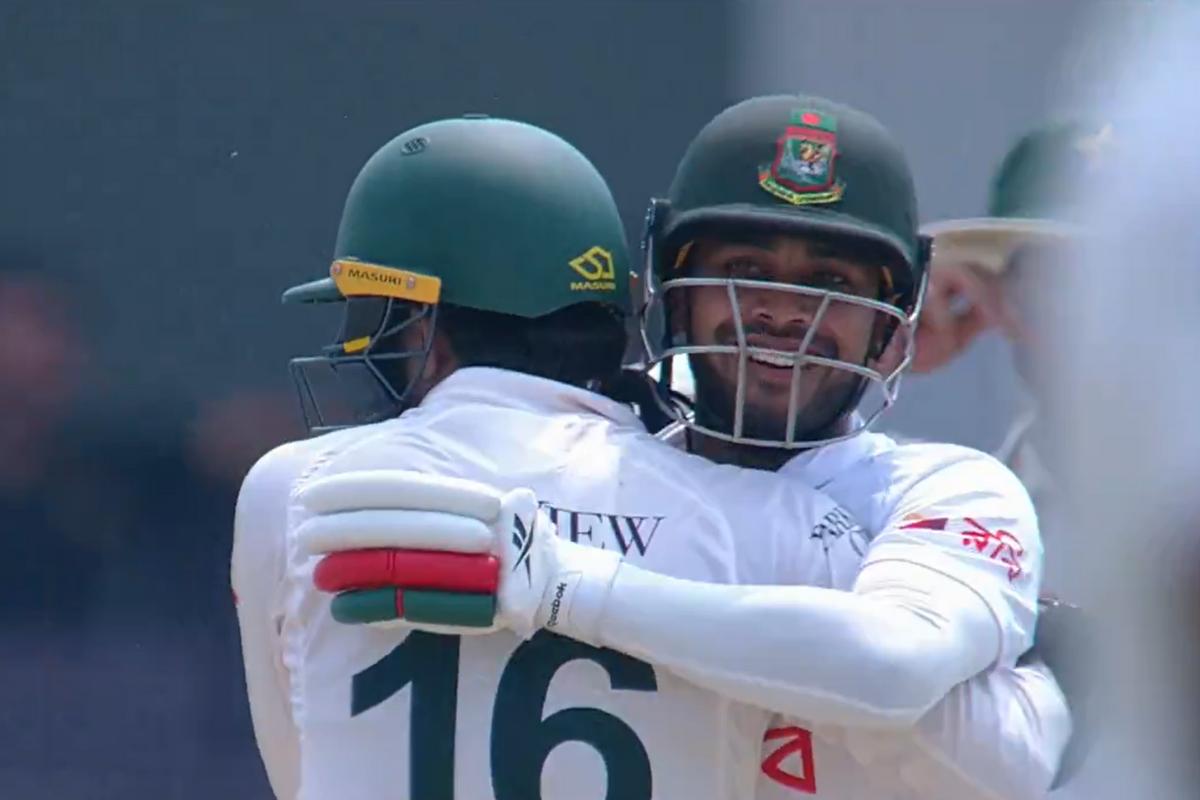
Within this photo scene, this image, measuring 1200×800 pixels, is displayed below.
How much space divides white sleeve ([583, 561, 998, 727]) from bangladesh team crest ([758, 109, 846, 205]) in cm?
41

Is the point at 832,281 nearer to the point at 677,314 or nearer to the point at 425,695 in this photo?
the point at 677,314

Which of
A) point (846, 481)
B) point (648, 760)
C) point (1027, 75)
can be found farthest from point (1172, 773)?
point (1027, 75)

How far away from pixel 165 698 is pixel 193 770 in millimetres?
105

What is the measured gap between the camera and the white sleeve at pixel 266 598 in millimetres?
1634

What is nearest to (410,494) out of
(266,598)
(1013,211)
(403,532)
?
(403,532)

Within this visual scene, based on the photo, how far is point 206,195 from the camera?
2.60 meters

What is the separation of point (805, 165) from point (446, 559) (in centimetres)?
Result: 53

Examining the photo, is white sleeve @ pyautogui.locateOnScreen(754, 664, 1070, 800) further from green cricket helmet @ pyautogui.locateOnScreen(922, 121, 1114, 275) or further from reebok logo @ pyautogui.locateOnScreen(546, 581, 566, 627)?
green cricket helmet @ pyautogui.locateOnScreen(922, 121, 1114, 275)

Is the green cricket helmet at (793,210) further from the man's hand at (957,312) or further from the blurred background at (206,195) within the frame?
the blurred background at (206,195)

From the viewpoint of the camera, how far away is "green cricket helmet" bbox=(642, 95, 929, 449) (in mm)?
1702

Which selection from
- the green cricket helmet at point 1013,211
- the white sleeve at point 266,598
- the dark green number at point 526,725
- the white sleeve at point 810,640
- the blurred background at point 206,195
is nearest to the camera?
the white sleeve at point 810,640

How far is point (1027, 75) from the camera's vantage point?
8.53ft

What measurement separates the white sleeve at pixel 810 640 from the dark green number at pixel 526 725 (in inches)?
2.8

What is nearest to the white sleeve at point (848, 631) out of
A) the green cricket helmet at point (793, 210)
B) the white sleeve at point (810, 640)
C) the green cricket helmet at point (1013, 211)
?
the white sleeve at point (810, 640)
